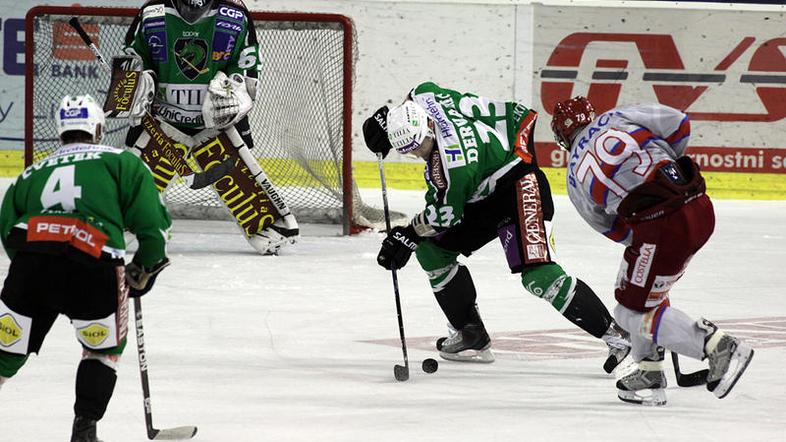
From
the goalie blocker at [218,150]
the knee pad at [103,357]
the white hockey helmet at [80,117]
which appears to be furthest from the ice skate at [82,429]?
the goalie blocker at [218,150]

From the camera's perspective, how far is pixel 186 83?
731cm

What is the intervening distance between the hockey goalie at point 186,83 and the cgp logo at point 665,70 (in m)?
3.41

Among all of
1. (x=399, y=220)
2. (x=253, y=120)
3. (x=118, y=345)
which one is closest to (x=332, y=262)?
(x=399, y=220)

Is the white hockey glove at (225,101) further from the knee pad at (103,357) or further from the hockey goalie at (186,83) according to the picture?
the knee pad at (103,357)

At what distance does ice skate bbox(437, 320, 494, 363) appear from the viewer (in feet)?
16.6

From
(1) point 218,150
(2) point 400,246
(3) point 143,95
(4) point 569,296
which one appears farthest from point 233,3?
(4) point 569,296

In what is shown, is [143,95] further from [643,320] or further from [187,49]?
[643,320]

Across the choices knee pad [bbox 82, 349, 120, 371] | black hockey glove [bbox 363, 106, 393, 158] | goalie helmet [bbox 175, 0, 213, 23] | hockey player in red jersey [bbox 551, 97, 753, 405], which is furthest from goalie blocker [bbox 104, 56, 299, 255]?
knee pad [bbox 82, 349, 120, 371]

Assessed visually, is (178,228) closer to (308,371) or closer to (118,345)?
(308,371)

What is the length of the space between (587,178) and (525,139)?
89cm

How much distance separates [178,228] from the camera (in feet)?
28.7

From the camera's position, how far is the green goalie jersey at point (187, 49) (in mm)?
7234

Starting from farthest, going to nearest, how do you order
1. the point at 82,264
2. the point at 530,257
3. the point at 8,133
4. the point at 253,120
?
the point at 8,133
the point at 253,120
the point at 530,257
the point at 82,264

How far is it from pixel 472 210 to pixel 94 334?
6.08 ft
